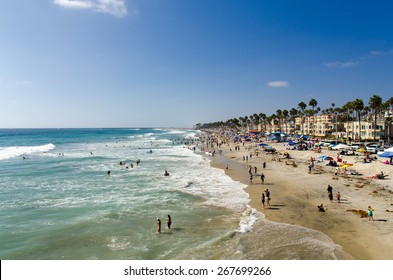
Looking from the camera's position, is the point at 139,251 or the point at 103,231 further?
the point at 103,231

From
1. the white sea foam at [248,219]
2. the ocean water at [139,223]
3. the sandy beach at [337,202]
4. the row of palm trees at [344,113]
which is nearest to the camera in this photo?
the ocean water at [139,223]

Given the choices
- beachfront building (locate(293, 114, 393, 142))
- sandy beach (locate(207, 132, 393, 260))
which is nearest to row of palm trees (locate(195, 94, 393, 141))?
beachfront building (locate(293, 114, 393, 142))

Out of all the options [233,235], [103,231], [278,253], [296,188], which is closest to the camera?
[278,253]

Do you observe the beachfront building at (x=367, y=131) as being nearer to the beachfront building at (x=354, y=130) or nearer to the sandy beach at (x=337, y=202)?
the beachfront building at (x=354, y=130)

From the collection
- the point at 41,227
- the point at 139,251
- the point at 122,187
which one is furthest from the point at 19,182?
the point at 139,251

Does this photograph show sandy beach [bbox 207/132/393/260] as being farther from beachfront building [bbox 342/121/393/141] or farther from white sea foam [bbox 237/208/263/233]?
beachfront building [bbox 342/121/393/141]

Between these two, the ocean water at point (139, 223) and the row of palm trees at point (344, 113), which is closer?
the ocean water at point (139, 223)

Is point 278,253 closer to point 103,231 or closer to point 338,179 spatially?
point 103,231

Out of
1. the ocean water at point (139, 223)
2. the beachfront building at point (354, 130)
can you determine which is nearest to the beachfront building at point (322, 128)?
the beachfront building at point (354, 130)

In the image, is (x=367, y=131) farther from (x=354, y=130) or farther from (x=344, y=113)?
(x=344, y=113)
